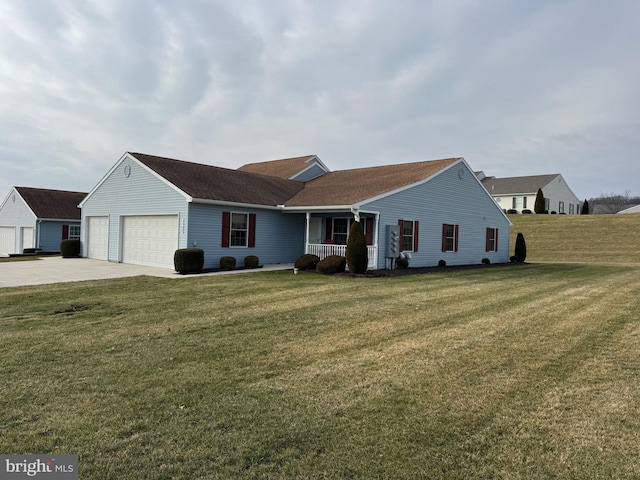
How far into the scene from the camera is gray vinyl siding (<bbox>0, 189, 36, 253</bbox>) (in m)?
28.8

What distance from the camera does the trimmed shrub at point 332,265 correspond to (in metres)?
15.5

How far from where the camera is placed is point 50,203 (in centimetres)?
2984

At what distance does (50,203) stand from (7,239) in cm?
488

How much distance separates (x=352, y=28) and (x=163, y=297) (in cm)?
1014

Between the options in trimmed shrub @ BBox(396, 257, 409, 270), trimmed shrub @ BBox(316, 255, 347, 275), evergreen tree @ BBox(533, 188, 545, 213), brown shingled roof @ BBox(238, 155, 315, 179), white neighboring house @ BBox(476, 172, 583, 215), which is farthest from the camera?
white neighboring house @ BBox(476, 172, 583, 215)

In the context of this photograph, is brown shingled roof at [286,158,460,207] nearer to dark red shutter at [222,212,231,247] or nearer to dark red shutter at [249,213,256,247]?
dark red shutter at [249,213,256,247]

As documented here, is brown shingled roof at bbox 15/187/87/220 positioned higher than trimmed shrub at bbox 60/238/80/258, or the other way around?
brown shingled roof at bbox 15/187/87/220

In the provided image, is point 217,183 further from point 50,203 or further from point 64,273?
point 50,203

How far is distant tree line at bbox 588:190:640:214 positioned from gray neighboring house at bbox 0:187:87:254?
7824 centimetres

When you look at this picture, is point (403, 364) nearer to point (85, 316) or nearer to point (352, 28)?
point (85, 316)

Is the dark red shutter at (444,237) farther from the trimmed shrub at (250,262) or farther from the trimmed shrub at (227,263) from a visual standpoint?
the trimmed shrub at (227,263)

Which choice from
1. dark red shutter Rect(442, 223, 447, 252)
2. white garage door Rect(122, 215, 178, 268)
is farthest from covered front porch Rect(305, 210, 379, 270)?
white garage door Rect(122, 215, 178, 268)

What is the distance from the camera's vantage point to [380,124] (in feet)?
Answer: 71.3

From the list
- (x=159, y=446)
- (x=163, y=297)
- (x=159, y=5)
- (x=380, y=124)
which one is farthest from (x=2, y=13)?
(x=380, y=124)
